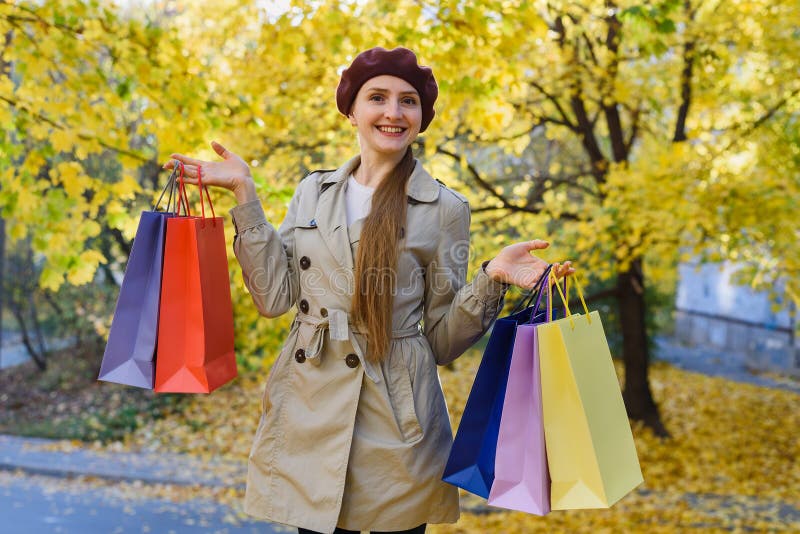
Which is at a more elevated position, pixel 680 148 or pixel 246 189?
pixel 680 148

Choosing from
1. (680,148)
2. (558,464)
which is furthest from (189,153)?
(680,148)

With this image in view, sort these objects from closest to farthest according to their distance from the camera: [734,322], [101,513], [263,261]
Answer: [263,261], [101,513], [734,322]

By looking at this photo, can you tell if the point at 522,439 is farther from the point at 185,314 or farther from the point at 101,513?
the point at 101,513

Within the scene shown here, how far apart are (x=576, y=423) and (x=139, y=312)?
1127 mm

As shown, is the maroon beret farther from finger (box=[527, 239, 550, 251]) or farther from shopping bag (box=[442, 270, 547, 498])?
shopping bag (box=[442, 270, 547, 498])

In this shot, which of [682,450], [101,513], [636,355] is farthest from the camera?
[636,355]

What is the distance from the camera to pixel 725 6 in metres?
6.77

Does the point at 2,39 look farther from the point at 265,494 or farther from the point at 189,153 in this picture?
the point at 265,494

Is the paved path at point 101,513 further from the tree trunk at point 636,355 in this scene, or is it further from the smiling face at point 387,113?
the smiling face at point 387,113

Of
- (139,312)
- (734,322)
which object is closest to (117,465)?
(139,312)

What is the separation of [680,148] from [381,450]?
14.3 ft

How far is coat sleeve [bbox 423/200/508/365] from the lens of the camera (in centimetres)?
204

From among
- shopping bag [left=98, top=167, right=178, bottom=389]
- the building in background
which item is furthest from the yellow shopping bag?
the building in background

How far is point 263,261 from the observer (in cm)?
210
